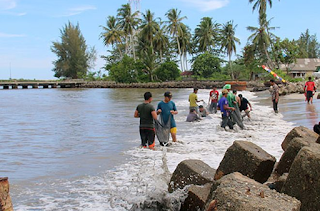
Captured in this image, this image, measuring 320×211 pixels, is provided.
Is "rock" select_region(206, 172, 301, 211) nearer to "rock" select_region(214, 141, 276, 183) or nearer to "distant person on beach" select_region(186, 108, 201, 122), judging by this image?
"rock" select_region(214, 141, 276, 183)

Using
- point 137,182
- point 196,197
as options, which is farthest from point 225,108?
point 196,197

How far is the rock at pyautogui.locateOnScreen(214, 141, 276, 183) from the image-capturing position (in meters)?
4.97

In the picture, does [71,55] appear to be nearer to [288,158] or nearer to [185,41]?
[185,41]

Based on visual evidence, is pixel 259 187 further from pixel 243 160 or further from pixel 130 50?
pixel 130 50

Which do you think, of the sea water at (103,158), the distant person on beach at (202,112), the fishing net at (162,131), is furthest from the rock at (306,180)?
the distant person on beach at (202,112)

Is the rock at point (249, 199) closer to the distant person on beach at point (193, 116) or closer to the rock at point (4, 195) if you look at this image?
the rock at point (4, 195)

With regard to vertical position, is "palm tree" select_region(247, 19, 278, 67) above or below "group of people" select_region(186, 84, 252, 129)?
above

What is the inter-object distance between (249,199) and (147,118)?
5.38m

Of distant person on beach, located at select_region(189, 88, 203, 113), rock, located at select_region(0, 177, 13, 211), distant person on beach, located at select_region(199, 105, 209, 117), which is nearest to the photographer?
rock, located at select_region(0, 177, 13, 211)

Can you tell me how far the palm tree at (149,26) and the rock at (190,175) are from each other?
217 feet

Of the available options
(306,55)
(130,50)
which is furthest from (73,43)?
(306,55)

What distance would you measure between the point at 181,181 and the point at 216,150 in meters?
3.76

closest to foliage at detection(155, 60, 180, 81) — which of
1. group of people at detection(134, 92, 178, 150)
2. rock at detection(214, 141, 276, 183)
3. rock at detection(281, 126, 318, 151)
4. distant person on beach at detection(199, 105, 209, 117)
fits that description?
distant person on beach at detection(199, 105, 209, 117)

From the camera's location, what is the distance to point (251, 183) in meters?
3.71
